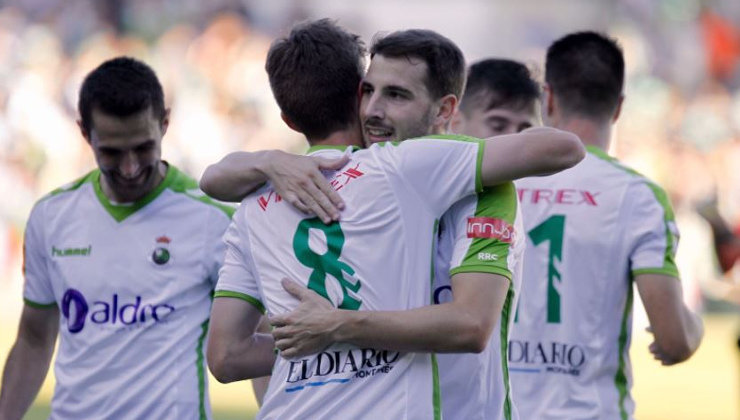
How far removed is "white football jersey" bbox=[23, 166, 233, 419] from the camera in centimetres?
485

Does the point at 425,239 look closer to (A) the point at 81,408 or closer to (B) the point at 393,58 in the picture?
(B) the point at 393,58

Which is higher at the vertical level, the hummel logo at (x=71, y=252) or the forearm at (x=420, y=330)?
the hummel logo at (x=71, y=252)

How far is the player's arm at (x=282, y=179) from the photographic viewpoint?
3566 mm

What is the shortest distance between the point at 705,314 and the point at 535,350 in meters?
19.6

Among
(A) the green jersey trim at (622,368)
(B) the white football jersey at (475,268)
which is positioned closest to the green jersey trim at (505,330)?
(B) the white football jersey at (475,268)

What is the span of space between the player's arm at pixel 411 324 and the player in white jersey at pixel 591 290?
145 centimetres

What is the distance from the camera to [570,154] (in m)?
3.50

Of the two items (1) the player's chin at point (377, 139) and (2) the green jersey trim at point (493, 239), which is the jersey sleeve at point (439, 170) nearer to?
(2) the green jersey trim at point (493, 239)

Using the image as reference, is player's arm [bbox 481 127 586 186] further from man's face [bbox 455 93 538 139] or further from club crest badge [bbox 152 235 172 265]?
man's face [bbox 455 93 538 139]

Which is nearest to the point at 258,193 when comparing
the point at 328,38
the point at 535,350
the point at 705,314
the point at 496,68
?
the point at 328,38

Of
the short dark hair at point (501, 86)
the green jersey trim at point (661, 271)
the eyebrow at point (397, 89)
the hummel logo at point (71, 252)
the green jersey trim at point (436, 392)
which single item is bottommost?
the green jersey trim at point (436, 392)

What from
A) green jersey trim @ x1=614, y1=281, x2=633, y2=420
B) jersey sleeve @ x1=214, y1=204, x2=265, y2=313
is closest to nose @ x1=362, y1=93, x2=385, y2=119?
jersey sleeve @ x1=214, y1=204, x2=265, y2=313

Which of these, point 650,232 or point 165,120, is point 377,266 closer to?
point 650,232

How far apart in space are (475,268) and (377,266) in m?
0.27
